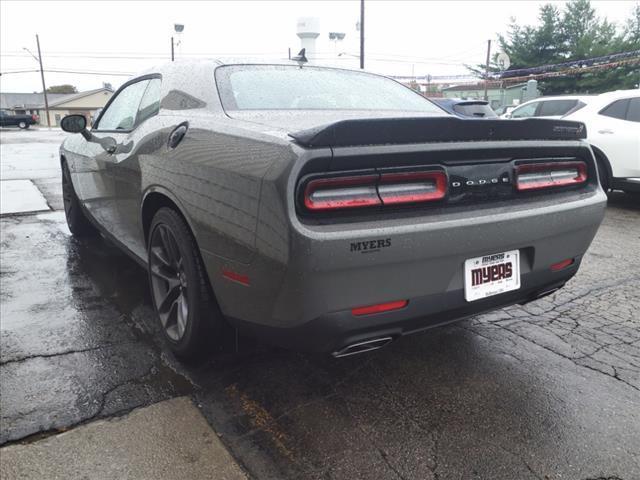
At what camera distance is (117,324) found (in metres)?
3.26

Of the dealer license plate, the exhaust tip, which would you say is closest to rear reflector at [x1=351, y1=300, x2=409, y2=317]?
the exhaust tip

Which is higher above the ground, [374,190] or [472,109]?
[472,109]

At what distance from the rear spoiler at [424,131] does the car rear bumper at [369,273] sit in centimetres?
29

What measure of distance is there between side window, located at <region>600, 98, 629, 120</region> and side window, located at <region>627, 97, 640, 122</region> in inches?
1.8

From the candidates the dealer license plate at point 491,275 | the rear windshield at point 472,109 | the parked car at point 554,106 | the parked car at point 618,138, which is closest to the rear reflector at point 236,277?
the dealer license plate at point 491,275

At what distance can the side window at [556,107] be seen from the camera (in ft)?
25.4

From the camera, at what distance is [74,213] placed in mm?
5004

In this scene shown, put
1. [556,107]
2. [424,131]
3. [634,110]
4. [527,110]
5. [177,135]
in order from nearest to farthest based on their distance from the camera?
1. [424,131]
2. [177,135]
3. [634,110]
4. [556,107]
5. [527,110]

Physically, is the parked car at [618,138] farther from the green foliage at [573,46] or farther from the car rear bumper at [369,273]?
the green foliage at [573,46]

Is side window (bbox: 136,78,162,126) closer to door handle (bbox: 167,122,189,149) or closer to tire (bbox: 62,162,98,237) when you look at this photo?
door handle (bbox: 167,122,189,149)

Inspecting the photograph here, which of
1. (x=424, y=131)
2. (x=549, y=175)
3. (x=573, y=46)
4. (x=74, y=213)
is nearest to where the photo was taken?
(x=424, y=131)

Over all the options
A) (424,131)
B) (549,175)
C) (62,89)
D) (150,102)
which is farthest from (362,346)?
(62,89)

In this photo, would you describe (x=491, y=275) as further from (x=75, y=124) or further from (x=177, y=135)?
(x=75, y=124)

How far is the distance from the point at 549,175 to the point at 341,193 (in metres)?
1.15
